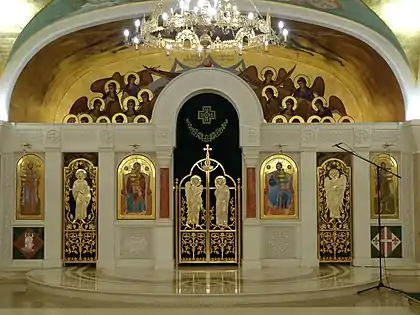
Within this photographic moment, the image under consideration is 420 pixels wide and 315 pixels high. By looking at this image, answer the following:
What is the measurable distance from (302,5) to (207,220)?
432cm

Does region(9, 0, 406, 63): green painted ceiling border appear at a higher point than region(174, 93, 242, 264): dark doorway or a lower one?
higher

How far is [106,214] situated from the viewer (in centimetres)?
1369

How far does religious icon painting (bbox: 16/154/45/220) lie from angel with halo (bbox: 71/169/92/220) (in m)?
0.62

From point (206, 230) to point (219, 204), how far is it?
55 cm

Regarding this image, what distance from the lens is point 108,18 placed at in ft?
43.9

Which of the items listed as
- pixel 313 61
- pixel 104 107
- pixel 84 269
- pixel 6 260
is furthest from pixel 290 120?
pixel 6 260

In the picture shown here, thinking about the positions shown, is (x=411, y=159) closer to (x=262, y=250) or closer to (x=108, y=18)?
(x=262, y=250)

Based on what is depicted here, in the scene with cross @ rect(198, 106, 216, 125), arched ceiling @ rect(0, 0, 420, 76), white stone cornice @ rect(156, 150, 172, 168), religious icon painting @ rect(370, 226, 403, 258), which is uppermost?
arched ceiling @ rect(0, 0, 420, 76)

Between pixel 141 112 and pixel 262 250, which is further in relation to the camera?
pixel 141 112

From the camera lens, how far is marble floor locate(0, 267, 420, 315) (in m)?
9.52

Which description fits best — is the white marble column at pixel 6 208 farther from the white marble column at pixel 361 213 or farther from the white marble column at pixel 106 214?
the white marble column at pixel 361 213

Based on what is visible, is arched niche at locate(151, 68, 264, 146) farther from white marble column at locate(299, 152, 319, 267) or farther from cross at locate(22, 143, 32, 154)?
cross at locate(22, 143, 32, 154)

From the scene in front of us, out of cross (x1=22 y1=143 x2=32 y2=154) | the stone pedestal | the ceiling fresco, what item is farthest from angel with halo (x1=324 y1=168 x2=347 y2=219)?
cross (x1=22 y1=143 x2=32 y2=154)

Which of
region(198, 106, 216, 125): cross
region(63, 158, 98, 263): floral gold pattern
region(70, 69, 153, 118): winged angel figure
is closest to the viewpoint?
region(63, 158, 98, 263): floral gold pattern
